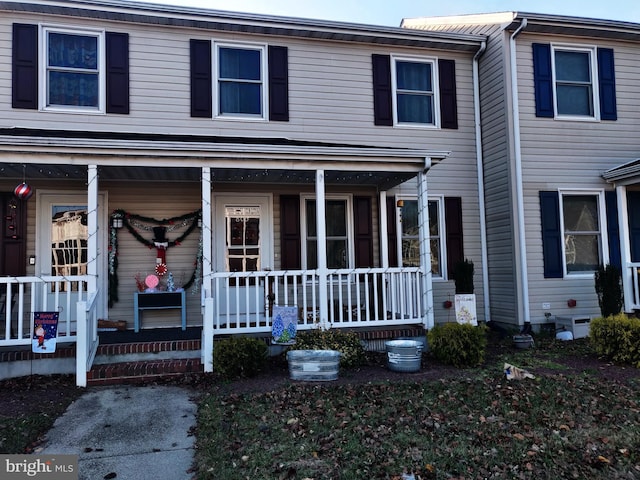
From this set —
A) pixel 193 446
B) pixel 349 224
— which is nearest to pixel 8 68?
pixel 349 224

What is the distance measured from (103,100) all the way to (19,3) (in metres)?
1.79

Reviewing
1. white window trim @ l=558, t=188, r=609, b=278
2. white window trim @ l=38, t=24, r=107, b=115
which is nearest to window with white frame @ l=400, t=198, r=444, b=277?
white window trim @ l=558, t=188, r=609, b=278

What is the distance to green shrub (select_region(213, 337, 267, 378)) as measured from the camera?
574 centimetres

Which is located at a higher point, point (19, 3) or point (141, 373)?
point (19, 3)

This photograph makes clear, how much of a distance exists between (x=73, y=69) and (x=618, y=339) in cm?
902

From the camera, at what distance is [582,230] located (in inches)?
345

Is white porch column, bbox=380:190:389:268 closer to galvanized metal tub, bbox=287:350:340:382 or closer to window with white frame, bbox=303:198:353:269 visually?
window with white frame, bbox=303:198:353:269

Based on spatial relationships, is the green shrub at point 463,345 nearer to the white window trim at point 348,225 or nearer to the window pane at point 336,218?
the white window trim at point 348,225

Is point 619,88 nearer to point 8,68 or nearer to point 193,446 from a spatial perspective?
point 193,446

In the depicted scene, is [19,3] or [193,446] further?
[19,3]

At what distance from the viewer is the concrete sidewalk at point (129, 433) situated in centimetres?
352

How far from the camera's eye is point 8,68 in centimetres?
744

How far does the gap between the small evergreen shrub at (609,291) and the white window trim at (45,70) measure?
339 inches

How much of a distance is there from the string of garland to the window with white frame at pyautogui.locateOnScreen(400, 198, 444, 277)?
3744 millimetres
